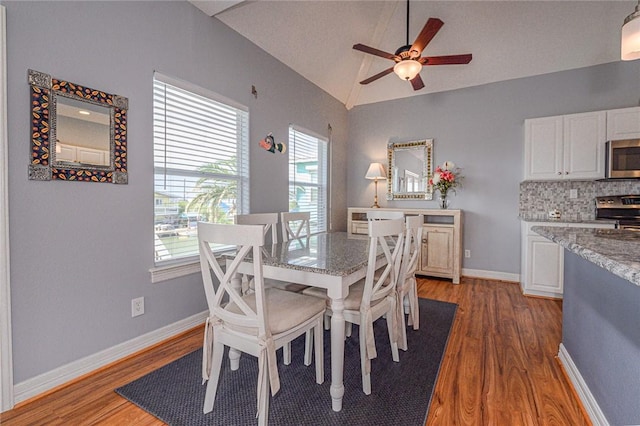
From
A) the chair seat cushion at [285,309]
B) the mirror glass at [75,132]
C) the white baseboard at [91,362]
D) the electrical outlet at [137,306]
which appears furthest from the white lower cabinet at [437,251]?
the mirror glass at [75,132]

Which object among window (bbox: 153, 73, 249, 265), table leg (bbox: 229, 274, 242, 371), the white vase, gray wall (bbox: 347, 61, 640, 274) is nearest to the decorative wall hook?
window (bbox: 153, 73, 249, 265)

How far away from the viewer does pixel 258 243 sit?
1280mm

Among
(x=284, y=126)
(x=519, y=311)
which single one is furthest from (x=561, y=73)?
(x=284, y=126)

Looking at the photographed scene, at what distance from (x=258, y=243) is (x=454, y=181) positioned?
3790 millimetres

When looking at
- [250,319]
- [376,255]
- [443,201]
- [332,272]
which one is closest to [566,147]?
[443,201]

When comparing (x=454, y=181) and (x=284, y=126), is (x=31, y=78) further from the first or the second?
(x=454, y=181)

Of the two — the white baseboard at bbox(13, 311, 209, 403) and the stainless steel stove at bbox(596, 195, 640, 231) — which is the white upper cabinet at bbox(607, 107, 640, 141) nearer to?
the stainless steel stove at bbox(596, 195, 640, 231)

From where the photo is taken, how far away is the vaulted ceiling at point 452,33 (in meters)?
3.20

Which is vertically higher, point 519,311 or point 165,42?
point 165,42

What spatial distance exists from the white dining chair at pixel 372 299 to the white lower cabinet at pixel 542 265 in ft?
7.60

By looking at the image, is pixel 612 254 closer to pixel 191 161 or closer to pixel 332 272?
pixel 332 272

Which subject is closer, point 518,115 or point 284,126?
point 284,126

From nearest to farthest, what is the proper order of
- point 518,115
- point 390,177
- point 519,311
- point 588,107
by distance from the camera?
point 519,311 < point 588,107 < point 518,115 < point 390,177

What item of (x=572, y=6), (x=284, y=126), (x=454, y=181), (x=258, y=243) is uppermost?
(x=572, y=6)
